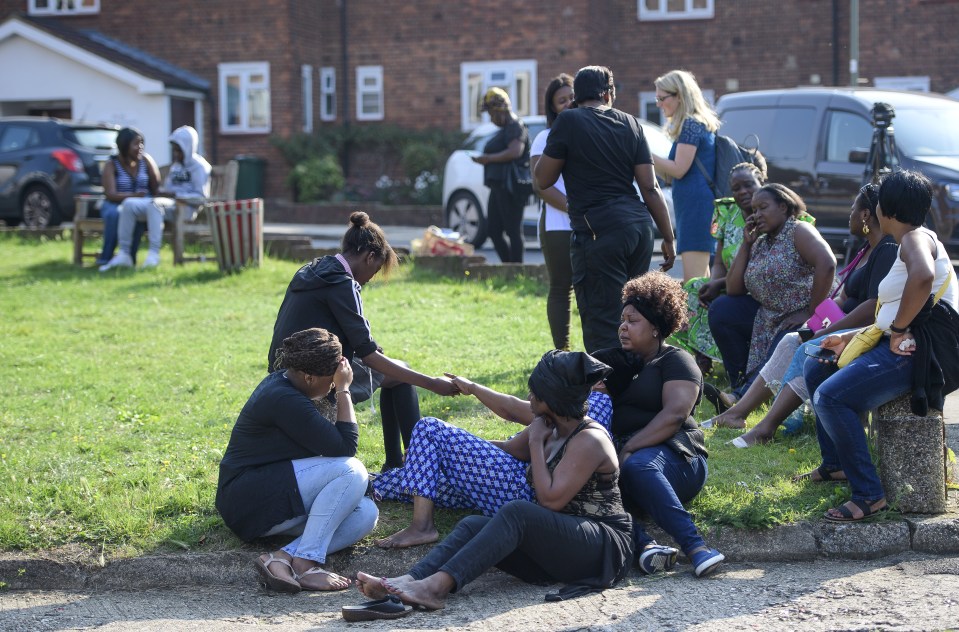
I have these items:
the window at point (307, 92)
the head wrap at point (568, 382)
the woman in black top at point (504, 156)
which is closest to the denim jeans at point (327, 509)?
the head wrap at point (568, 382)

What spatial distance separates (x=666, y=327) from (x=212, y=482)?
2.44m

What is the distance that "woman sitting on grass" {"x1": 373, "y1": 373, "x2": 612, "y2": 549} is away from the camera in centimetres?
542

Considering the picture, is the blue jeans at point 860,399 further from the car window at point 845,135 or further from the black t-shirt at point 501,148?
the car window at point 845,135

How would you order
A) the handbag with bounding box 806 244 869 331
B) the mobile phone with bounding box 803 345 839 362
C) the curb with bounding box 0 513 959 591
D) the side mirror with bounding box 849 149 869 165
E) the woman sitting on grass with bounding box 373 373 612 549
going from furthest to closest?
the side mirror with bounding box 849 149 869 165 → the handbag with bounding box 806 244 869 331 → the mobile phone with bounding box 803 345 839 362 → the woman sitting on grass with bounding box 373 373 612 549 → the curb with bounding box 0 513 959 591

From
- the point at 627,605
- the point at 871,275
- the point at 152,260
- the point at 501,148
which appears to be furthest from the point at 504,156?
the point at 627,605

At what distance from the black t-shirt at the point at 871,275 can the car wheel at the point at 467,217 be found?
383 inches

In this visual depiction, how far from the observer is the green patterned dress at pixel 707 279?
26.1 feet

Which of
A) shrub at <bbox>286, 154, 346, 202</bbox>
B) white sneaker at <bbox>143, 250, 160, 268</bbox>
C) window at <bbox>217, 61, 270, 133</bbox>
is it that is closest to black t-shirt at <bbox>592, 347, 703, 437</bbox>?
white sneaker at <bbox>143, 250, 160, 268</bbox>

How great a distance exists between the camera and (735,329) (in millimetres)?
7520

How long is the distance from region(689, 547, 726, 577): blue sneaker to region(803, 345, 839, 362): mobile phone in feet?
4.14

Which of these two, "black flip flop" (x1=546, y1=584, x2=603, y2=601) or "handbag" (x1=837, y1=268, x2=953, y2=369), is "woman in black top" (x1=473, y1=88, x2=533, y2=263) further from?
"black flip flop" (x1=546, y1=584, x2=603, y2=601)

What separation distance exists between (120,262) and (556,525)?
10022 mm

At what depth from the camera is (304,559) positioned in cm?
516

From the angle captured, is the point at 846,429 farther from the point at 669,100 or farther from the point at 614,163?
the point at 669,100
